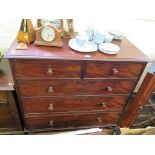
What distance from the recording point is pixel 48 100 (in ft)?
3.80

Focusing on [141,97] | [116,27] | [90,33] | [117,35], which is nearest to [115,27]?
[116,27]

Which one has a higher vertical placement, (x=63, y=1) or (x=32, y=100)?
(x=63, y=1)

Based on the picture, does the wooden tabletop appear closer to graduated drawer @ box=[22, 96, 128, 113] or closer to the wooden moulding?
the wooden moulding

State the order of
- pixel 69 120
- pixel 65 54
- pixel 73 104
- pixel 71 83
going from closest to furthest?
pixel 65 54, pixel 71 83, pixel 73 104, pixel 69 120

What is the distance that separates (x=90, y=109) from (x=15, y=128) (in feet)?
2.09

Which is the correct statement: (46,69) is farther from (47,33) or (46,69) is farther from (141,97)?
(141,97)

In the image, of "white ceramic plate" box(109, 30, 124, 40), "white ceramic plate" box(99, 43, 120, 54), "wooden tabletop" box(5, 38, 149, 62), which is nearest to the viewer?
"wooden tabletop" box(5, 38, 149, 62)

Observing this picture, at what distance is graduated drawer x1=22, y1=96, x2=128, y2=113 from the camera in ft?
3.82

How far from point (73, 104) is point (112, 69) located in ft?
1.30

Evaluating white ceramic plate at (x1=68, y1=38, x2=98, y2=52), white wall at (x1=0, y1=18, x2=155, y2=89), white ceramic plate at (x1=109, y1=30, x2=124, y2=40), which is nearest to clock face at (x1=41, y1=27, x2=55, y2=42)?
white ceramic plate at (x1=68, y1=38, x2=98, y2=52)

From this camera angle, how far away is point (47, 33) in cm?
99
